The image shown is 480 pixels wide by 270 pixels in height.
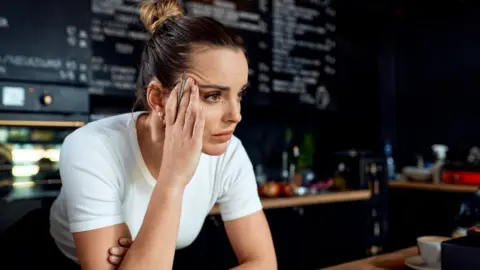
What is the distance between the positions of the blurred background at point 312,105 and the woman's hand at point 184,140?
74 cm

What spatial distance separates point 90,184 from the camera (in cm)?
107

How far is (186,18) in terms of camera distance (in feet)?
3.75

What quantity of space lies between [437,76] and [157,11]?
378 centimetres

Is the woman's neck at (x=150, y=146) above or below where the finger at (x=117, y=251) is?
above

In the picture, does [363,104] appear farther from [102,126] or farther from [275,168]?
[102,126]

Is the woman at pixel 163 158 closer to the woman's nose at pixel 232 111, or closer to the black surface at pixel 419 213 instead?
the woman's nose at pixel 232 111

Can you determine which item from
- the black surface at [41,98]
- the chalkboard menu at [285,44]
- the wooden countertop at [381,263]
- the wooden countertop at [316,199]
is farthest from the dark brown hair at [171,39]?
the chalkboard menu at [285,44]

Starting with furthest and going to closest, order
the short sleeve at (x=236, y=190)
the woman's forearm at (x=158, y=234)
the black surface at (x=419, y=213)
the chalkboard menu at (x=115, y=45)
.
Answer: the black surface at (x=419, y=213) < the chalkboard menu at (x=115, y=45) < the short sleeve at (x=236, y=190) < the woman's forearm at (x=158, y=234)

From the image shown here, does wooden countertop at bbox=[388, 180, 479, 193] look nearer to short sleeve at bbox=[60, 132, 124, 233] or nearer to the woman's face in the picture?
the woman's face

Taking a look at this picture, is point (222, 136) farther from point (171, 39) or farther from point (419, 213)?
point (419, 213)

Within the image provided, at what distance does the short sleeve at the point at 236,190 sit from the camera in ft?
4.34

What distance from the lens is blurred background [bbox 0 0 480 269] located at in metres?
2.21

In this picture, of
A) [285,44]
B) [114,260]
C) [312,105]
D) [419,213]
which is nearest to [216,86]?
[114,260]

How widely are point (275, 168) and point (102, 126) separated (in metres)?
A: 2.62
